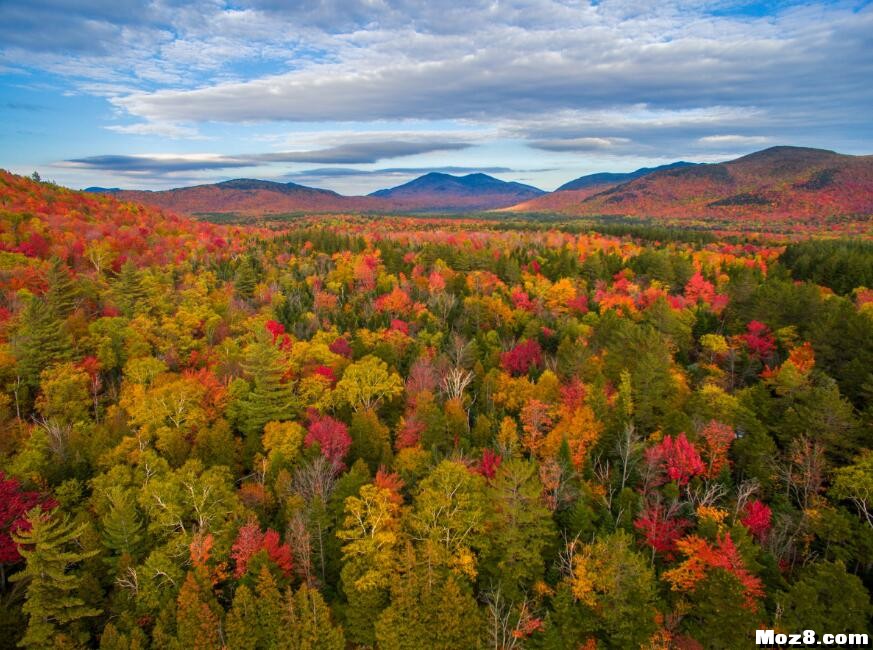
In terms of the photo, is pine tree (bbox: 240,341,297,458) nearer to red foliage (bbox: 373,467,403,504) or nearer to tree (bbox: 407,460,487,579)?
red foliage (bbox: 373,467,403,504)

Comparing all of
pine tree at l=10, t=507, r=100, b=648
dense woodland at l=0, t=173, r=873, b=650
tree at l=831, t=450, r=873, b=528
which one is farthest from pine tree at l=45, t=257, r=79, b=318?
tree at l=831, t=450, r=873, b=528

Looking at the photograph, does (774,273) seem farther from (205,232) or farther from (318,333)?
(205,232)

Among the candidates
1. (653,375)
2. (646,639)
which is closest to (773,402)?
(653,375)

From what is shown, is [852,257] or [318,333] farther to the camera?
[852,257]

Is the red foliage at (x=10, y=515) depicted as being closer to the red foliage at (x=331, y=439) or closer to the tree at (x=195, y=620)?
the tree at (x=195, y=620)

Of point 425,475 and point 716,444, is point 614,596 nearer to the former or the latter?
point 425,475

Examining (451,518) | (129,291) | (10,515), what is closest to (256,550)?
(451,518)
